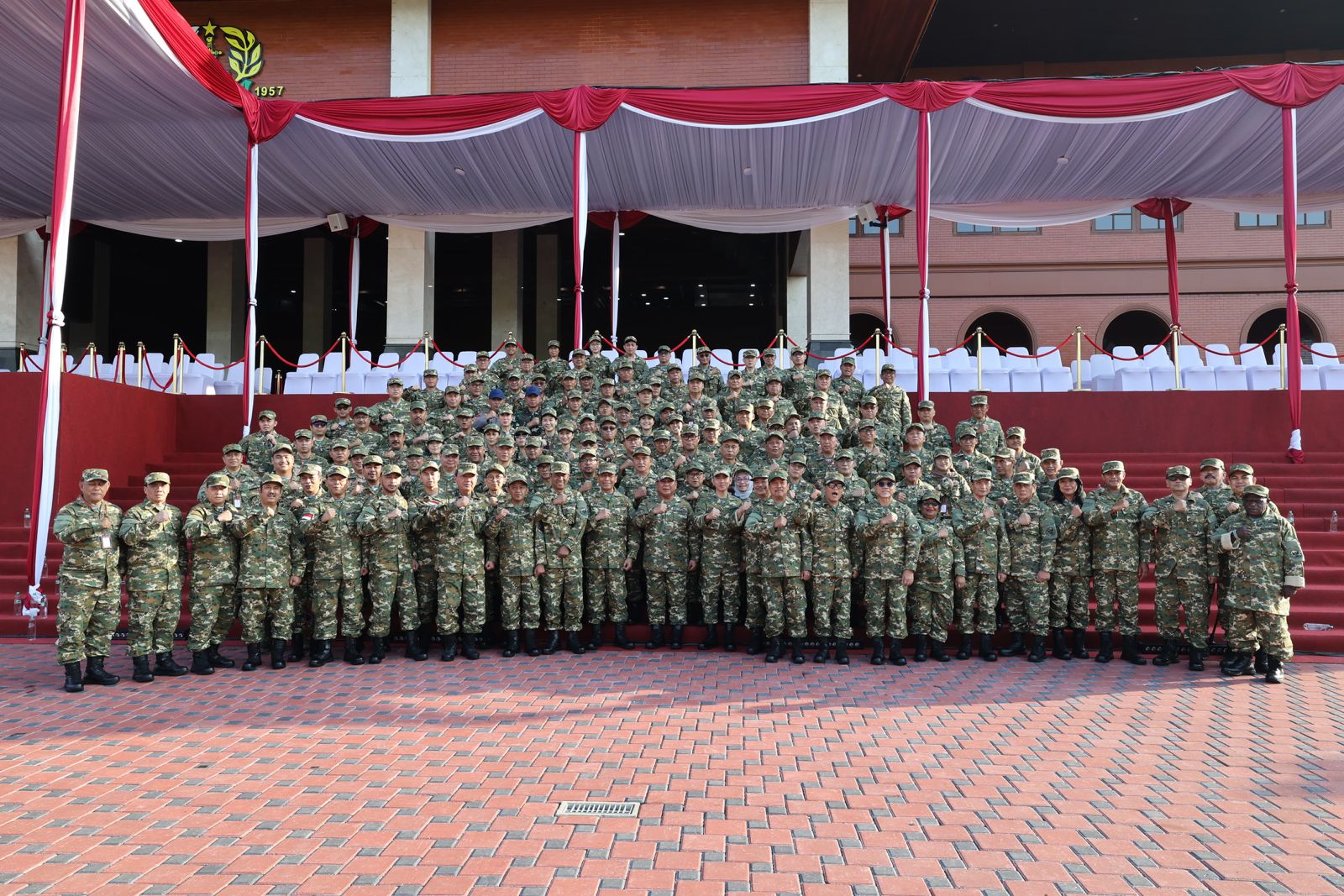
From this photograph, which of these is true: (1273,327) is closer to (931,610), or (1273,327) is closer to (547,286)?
(547,286)

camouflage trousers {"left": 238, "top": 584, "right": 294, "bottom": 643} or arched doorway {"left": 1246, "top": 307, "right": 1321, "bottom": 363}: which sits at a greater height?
arched doorway {"left": 1246, "top": 307, "right": 1321, "bottom": 363}

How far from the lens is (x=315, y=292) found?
22453mm

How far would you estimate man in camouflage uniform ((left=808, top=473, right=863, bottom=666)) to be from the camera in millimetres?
6879

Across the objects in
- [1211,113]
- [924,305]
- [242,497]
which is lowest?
[242,497]

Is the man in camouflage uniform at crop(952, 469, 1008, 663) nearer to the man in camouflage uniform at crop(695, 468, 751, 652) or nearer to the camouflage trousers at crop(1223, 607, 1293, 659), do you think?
the camouflage trousers at crop(1223, 607, 1293, 659)

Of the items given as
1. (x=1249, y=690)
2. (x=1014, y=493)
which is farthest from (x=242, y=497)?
(x=1249, y=690)

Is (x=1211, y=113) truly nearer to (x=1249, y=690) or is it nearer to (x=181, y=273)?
(x=1249, y=690)

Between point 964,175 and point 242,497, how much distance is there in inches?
448

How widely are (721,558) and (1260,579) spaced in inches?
161

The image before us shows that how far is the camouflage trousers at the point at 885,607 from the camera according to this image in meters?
6.85

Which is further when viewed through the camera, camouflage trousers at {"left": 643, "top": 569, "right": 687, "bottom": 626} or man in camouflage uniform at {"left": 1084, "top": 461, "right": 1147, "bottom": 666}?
camouflage trousers at {"left": 643, "top": 569, "right": 687, "bottom": 626}

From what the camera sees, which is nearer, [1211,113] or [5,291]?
[1211,113]

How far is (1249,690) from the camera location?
19.9ft

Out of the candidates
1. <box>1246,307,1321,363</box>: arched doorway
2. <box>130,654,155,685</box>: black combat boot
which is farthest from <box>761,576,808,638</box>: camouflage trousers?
<box>1246,307,1321,363</box>: arched doorway
